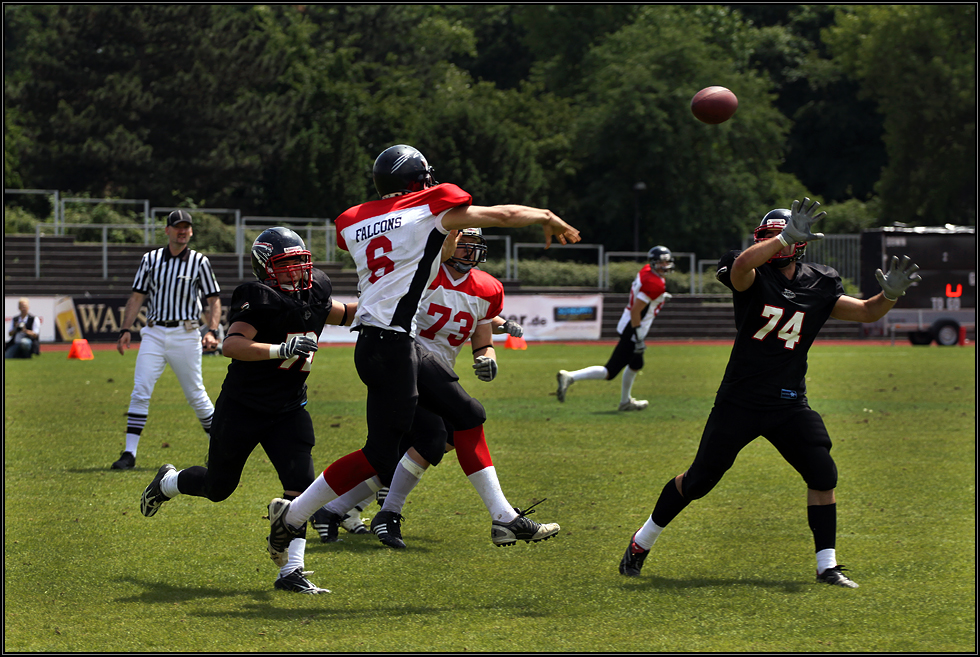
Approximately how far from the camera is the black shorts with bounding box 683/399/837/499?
5945 millimetres

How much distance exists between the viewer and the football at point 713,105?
7371 mm

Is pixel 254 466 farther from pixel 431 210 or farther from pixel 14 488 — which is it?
pixel 431 210

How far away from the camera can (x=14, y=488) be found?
8.41 m

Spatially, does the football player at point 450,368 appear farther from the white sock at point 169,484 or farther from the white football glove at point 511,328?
the white sock at point 169,484

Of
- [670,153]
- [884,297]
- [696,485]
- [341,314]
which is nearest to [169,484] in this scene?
[341,314]

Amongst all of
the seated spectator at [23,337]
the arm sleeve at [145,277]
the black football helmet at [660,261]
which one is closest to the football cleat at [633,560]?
the arm sleeve at [145,277]

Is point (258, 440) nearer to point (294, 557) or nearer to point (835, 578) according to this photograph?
point (294, 557)

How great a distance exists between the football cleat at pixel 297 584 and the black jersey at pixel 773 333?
240 cm

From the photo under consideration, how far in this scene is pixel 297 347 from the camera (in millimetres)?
5570

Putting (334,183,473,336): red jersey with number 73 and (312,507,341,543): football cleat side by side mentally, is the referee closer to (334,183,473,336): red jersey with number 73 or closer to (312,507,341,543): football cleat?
(312,507,341,543): football cleat

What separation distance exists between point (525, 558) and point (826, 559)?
5.45ft

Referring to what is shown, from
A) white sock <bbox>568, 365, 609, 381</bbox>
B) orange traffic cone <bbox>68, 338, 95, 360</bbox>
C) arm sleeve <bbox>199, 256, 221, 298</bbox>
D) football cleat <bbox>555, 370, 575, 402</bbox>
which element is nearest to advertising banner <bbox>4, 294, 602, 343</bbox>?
orange traffic cone <bbox>68, 338, 95, 360</bbox>

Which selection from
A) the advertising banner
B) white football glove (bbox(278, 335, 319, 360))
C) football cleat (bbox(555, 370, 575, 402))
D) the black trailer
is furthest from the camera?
the black trailer

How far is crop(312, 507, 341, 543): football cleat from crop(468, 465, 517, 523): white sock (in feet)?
3.37
